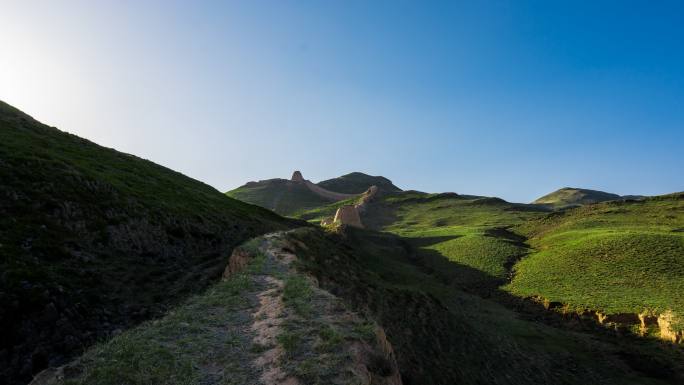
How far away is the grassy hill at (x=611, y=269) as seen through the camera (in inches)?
1384

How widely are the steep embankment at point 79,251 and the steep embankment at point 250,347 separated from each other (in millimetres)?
4528

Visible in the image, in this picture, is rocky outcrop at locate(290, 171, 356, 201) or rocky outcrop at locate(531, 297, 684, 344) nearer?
rocky outcrop at locate(531, 297, 684, 344)

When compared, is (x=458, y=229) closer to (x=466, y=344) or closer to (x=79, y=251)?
(x=466, y=344)

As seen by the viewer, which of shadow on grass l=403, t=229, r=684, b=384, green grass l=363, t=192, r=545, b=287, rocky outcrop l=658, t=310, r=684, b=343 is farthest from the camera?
green grass l=363, t=192, r=545, b=287

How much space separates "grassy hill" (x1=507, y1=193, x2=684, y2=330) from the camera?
115ft

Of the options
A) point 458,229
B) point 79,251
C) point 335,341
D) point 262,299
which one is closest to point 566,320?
point 262,299

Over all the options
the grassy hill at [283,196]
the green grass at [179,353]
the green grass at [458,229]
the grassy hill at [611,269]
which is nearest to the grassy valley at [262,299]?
the green grass at [179,353]

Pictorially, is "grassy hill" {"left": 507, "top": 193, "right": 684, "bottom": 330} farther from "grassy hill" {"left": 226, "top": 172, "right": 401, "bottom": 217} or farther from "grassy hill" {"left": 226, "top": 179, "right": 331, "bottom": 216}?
"grassy hill" {"left": 226, "top": 179, "right": 331, "bottom": 216}

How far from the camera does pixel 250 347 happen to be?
11.0 metres

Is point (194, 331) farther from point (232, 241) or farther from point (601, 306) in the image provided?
point (601, 306)

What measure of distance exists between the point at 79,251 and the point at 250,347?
15.8 meters

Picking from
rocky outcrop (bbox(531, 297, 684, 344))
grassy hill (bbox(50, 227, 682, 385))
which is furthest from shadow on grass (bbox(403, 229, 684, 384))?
grassy hill (bbox(50, 227, 682, 385))

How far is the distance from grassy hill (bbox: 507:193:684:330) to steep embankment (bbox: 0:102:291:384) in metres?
33.2

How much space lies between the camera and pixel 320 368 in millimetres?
9617
